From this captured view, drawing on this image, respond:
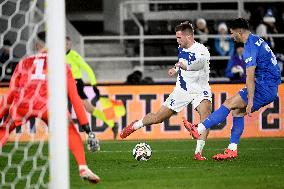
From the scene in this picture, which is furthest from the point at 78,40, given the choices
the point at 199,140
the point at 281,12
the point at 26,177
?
the point at 26,177

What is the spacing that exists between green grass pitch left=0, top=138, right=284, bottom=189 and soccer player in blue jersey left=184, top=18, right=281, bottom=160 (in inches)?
17.0

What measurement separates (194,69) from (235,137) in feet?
3.60

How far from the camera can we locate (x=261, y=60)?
1178cm

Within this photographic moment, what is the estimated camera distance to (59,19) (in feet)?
24.4

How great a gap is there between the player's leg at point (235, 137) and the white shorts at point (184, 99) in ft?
1.92

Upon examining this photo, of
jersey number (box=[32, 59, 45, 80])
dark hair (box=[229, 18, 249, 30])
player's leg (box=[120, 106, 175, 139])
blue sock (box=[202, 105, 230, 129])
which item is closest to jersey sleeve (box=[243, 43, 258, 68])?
dark hair (box=[229, 18, 249, 30])

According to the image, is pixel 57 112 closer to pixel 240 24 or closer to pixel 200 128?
pixel 200 128

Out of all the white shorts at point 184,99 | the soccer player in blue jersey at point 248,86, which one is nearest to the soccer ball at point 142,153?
the soccer player in blue jersey at point 248,86

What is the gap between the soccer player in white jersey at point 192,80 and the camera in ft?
40.5

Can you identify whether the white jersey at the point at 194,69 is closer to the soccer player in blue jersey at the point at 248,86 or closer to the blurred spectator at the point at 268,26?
the soccer player in blue jersey at the point at 248,86

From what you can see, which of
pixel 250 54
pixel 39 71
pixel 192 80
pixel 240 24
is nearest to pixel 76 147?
pixel 39 71

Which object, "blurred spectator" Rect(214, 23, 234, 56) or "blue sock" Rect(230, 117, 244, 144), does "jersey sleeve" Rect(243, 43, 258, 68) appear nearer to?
"blue sock" Rect(230, 117, 244, 144)

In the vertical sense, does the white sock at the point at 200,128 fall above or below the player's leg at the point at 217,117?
below

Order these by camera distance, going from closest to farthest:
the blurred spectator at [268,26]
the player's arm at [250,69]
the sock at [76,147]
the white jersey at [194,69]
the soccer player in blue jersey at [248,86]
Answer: the sock at [76,147] → the player's arm at [250,69] → the soccer player in blue jersey at [248,86] → the white jersey at [194,69] → the blurred spectator at [268,26]
